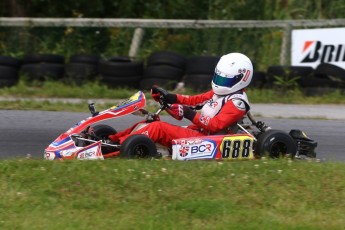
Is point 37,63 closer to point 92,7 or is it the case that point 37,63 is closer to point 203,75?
point 203,75

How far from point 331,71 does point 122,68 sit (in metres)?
3.33

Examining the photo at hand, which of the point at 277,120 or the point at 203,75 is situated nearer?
the point at 277,120

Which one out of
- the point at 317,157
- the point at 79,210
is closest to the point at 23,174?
the point at 79,210

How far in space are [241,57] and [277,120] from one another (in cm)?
294

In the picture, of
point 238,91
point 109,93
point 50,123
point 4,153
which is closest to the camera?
point 238,91

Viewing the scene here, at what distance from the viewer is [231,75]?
7.05 metres

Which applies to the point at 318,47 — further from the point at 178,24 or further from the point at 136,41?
the point at 136,41

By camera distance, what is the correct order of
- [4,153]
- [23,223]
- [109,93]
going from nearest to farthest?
1. [23,223]
2. [4,153]
3. [109,93]

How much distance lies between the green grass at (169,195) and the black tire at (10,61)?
6.31 m

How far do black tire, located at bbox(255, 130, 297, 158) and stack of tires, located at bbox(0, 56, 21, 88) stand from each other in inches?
247

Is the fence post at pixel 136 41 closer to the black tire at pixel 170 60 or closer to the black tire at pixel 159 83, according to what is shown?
the black tire at pixel 170 60

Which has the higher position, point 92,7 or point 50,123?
point 92,7

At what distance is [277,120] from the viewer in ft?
32.6

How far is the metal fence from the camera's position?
12.6 m
